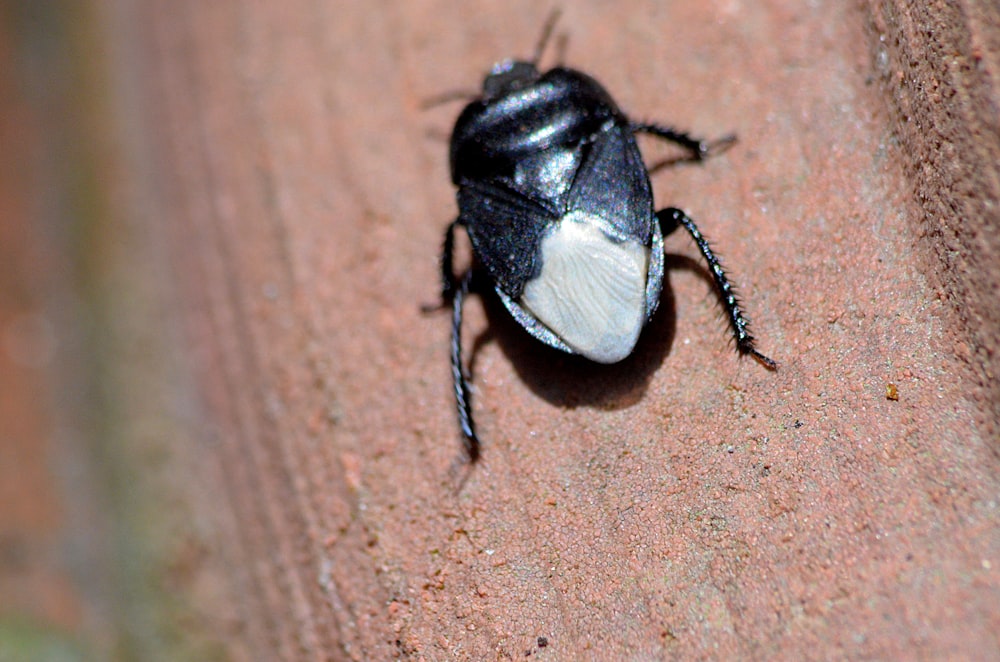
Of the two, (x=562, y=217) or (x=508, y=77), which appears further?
(x=508, y=77)

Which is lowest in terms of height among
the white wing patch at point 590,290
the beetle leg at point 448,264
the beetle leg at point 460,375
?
the beetle leg at point 460,375

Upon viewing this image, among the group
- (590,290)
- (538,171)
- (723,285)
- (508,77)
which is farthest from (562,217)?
(508,77)

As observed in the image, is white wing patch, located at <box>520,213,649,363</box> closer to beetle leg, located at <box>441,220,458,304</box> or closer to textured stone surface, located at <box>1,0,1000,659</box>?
textured stone surface, located at <box>1,0,1000,659</box>

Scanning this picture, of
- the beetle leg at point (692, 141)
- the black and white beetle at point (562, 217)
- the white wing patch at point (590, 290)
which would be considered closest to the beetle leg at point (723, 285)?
the black and white beetle at point (562, 217)

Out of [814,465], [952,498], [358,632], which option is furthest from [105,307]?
[952,498]

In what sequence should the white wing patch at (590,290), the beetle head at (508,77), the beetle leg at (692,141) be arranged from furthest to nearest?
the beetle head at (508,77) < the beetle leg at (692,141) < the white wing patch at (590,290)

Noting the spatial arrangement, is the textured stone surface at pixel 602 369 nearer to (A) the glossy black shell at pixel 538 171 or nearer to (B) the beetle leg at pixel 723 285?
(B) the beetle leg at pixel 723 285

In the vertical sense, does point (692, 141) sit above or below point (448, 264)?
above

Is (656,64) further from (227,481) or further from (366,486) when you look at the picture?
(227,481)

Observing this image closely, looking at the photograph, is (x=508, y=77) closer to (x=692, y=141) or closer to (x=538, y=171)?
(x=538, y=171)
